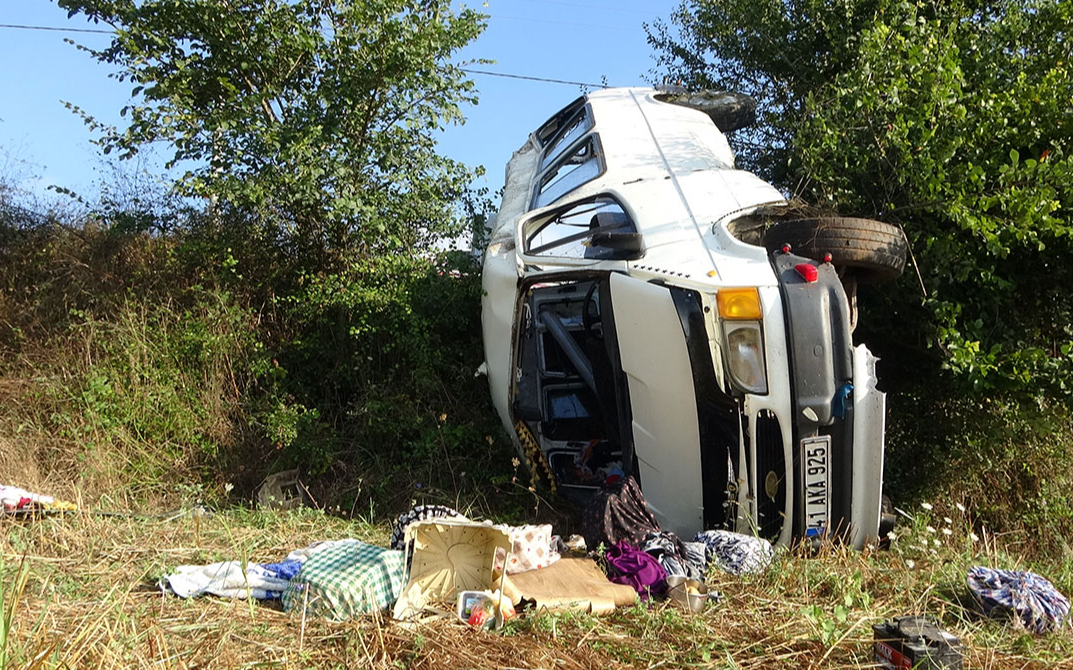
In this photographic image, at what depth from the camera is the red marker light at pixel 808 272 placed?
4305 mm

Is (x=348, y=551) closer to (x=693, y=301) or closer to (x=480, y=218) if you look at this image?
(x=693, y=301)

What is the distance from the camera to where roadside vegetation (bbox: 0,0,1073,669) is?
11.4 feet

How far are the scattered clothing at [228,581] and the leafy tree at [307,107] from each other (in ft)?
12.9

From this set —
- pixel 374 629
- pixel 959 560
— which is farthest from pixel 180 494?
pixel 959 560

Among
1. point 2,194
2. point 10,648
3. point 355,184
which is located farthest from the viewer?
point 2,194

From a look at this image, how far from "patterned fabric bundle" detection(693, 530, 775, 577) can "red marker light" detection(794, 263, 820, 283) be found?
145 centimetres

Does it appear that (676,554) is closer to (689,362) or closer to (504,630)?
(689,362)

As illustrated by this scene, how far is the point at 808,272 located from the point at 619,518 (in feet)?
5.68

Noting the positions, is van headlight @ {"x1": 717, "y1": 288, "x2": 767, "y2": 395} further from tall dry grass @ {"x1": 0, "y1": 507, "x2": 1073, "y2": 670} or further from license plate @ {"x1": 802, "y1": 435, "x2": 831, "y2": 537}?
tall dry grass @ {"x1": 0, "y1": 507, "x2": 1073, "y2": 670}

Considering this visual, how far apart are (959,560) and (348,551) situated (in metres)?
3.44

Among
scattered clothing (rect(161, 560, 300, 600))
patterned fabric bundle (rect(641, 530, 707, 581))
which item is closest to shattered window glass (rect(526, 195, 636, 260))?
patterned fabric bundle (rect(641, 530, 707, 581))

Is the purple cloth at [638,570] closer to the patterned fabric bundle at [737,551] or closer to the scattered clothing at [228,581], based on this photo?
the patterned fabric bundle at [737,551]

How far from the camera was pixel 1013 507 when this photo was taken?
233 inches

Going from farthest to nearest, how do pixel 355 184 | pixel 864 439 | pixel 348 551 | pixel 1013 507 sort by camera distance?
pixel 355 184, pixel 1013 507, pixel 864 439, pixel 348 551
